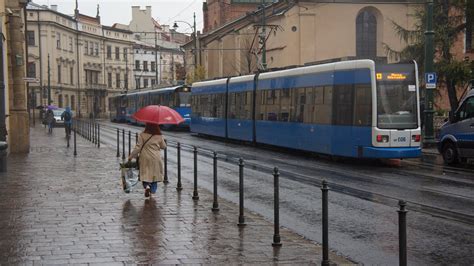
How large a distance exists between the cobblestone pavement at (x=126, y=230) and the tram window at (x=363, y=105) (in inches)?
290

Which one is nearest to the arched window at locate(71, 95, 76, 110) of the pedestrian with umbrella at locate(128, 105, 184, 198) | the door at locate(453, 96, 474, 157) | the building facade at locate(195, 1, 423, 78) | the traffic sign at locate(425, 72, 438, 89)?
the building facade at locate(195, 1, 423, 78)

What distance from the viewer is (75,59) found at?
319 feet

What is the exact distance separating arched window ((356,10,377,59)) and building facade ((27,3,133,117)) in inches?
1549

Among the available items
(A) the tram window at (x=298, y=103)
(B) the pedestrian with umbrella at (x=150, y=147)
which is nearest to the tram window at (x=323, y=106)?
(A) the tram window at (x=298, y=103)

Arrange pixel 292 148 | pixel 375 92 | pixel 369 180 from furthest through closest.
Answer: pixel 292 148
pixel 375 92
pixel 369 180

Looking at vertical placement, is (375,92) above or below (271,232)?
above

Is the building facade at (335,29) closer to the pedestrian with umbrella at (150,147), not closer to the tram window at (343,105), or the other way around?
the tram window at (343,105)

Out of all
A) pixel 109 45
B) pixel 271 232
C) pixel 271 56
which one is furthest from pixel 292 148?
pixel 109 45

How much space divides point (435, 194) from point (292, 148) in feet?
35.6

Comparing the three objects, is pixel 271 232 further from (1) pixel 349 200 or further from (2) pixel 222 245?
(1) pixel 349 200

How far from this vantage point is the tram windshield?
1916 centimetres

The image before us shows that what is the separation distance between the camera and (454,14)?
1227 inches

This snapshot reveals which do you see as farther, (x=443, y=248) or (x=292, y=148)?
(x=292, y=148)

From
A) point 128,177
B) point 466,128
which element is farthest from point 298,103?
point 128,177
